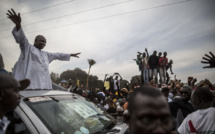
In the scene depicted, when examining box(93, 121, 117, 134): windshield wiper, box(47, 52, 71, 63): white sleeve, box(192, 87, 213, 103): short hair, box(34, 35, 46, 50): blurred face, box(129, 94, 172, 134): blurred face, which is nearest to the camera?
box(129, 94, 172, 134): blurred face

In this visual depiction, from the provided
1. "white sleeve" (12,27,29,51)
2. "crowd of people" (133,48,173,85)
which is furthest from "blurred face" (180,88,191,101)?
"crowd of people" (133,48,173,85)

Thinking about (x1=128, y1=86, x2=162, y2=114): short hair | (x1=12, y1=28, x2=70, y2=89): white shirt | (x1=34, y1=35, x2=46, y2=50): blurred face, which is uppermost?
(x1=34, y1=35, x2=46, y2=50): blurred face

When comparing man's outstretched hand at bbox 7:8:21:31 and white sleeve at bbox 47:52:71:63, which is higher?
man's outstretched hand at bbox 7:8:21:31

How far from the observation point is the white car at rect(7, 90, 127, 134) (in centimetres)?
174

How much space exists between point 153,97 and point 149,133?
0.24 meters

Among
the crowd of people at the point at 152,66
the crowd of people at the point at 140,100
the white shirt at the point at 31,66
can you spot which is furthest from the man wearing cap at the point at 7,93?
the crowd of people at the point at 152,66

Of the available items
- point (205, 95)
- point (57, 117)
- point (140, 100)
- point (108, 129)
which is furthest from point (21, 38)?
point (205, 95)

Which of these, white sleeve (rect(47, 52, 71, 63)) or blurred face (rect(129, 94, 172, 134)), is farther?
white sleeve (rect(47, 52, 71, 63))

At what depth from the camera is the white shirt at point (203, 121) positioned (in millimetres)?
1713

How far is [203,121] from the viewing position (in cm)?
177

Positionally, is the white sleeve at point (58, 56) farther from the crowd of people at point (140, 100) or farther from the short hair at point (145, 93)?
the short hair at point (145, 93)

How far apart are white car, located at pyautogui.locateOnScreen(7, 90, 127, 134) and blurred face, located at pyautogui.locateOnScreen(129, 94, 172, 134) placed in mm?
1161

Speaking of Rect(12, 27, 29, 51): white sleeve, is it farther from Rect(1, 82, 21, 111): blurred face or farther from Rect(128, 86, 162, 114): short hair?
Rect(128, 86, 162, 114): short hair

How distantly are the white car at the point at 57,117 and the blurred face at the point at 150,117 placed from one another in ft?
3.81
